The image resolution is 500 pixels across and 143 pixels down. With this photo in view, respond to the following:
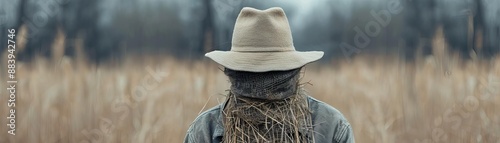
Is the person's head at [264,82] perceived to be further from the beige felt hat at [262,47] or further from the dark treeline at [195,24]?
the dark treeline at [195,24]

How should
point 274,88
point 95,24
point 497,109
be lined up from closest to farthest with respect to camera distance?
1. point 274,88
2. point 95,24
3. point 497,109

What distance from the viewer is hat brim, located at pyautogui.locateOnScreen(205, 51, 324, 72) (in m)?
2.16

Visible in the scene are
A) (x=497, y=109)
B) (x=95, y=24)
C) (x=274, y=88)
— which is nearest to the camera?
(x=274, y=88)

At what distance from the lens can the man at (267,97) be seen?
219 centimetres

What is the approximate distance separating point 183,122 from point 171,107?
0.35 ft

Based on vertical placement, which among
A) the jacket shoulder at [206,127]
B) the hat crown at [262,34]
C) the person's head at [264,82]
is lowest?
the jacket shoulder at [206,127]

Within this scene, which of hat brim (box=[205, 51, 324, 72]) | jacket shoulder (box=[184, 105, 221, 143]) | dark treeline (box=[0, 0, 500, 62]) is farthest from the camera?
dark treeline (box=[0, 0, 500, 62])

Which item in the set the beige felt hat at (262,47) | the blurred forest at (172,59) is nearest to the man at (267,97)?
the beige felt hat at (262,47)

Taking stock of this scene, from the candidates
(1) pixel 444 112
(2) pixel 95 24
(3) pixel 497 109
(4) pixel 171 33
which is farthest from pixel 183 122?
(3) pixel 497 109

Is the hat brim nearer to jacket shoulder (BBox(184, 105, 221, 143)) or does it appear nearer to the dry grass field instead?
jacket shoulder (BBox(184, 105, 221, 143))

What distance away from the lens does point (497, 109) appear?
392 centimetres

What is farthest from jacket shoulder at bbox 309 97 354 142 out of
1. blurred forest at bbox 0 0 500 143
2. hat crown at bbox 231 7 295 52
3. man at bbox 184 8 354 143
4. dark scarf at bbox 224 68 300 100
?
blurred forest at bbox 0 0 500 143

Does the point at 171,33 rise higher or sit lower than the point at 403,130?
higher

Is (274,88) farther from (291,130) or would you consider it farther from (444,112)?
(444,112)
